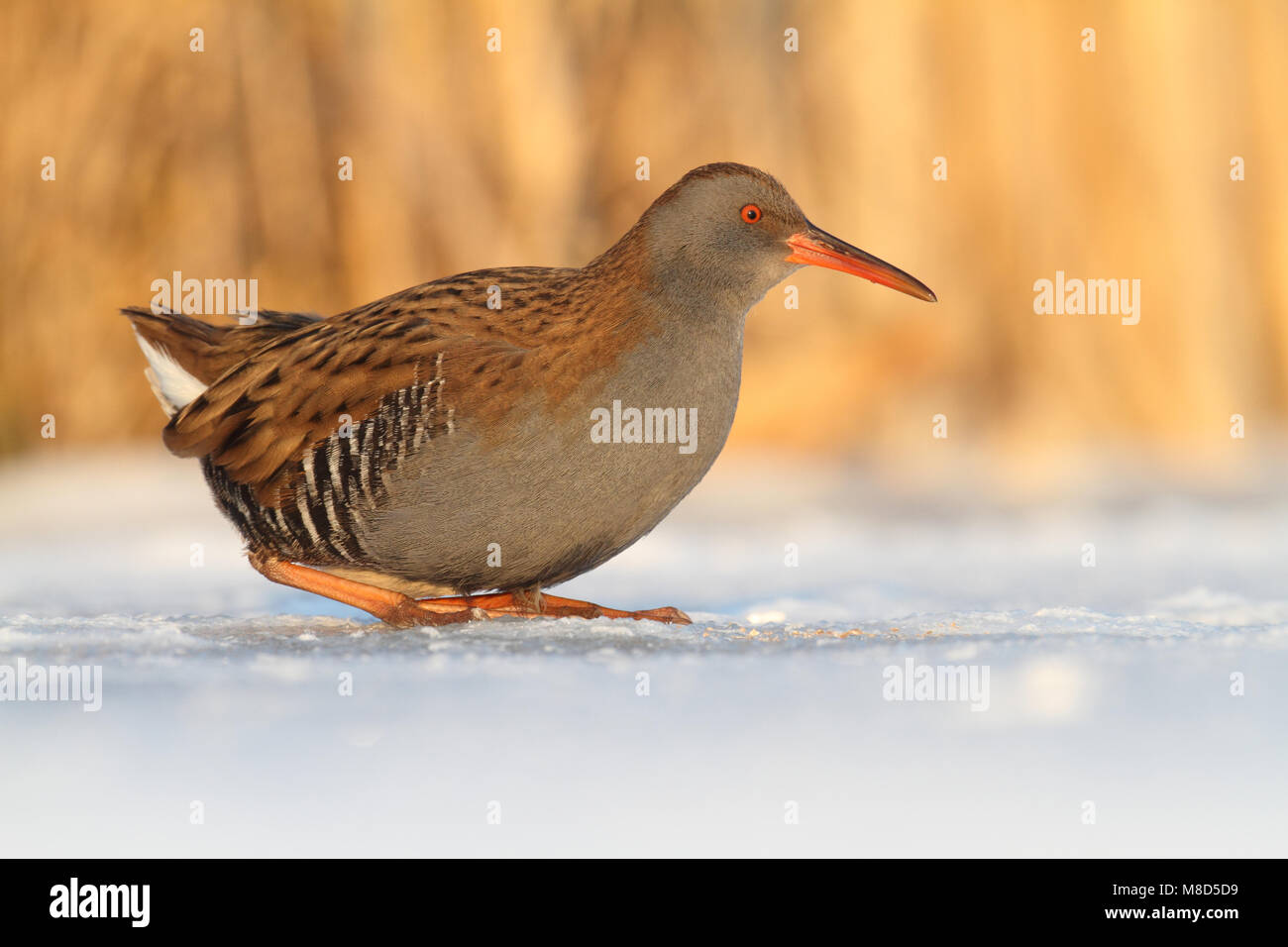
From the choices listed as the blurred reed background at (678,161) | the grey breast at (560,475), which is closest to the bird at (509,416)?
the grey breast at (560,475)

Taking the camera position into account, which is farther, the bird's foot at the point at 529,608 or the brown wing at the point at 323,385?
the bird's foot at the point at 529,608

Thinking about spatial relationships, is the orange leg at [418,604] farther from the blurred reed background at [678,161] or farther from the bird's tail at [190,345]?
the blurred reed background at [678,161]

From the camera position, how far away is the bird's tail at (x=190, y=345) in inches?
184

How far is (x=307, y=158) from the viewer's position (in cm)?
691

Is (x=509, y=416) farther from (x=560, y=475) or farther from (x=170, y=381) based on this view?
(x=170, y=381)

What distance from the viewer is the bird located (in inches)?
146

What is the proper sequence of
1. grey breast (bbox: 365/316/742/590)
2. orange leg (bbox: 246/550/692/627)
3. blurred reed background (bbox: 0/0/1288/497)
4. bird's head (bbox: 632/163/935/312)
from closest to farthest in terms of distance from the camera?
grey breast (bbox: 365/316/742/590), bird's head (bbox: 632/163/935/312), orange leg (bbox: 246/550/692/627), blurred reed background (bbox: 0/0/1288/497)

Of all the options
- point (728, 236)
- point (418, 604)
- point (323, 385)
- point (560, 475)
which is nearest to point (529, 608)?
point (418, 604)

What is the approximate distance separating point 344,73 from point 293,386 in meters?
3.38

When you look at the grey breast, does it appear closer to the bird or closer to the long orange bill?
the bird

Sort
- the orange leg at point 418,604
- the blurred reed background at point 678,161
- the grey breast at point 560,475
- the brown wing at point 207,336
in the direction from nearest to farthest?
1. the grey breast at point 560,475
2. the orange leg at point 418,604
3. the brown wing at point 207,336
4. the blurred reed background at point 678,161

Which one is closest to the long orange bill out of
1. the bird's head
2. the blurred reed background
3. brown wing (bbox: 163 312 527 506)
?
the bird's head

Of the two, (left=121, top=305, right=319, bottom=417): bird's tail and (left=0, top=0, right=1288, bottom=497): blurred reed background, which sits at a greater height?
(left=0, top=0, right=1288, bottom=497): blurred reed background

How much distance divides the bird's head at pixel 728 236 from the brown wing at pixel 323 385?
0.52m
